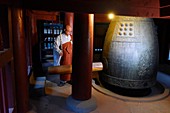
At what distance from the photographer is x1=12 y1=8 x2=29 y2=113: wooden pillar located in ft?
8.72

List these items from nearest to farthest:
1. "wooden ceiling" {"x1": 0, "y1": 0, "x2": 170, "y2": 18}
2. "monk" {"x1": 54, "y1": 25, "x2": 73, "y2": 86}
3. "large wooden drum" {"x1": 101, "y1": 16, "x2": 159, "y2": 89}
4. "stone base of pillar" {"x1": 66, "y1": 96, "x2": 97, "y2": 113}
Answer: "wooden ceiling" {"x1": 0, "y1": 0, "x2": 170, "y2": 18}
"stone base of pillar" {"x1": 66, "y1": 96, "x2": 97, "y2": 113}
"large wooden drum" {"x1": 101, "y1": 16, "x2": 159, "y2": 89}
"monk" {"x1": 54, "y1": 25, "x2": 73, "y2": 86}

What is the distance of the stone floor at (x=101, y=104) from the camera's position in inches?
145

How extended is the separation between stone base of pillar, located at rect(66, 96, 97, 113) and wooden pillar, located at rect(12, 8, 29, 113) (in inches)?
39.8

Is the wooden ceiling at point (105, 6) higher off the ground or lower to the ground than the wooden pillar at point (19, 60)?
higher

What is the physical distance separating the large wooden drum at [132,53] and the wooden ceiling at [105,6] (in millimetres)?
1557

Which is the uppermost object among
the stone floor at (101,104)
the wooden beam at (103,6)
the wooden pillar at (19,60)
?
the wooden beam at (103,6)

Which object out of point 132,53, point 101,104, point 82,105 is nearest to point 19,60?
point 82,105

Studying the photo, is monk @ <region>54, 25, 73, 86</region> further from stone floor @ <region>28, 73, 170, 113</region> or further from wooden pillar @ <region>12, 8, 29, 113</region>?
wooden pillar @ <region>12, 8, 29, 113</region>

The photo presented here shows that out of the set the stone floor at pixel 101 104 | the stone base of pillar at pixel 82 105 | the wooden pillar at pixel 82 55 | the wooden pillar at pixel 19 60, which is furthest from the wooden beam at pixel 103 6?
the stone floor at pixel 101 104

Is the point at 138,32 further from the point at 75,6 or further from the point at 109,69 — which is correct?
the point at 75,6

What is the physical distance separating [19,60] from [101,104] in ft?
7.33

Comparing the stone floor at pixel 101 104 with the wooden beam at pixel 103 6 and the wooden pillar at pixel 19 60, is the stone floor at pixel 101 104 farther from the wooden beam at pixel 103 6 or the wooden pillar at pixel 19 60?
the wooden beam at pixel 103 6

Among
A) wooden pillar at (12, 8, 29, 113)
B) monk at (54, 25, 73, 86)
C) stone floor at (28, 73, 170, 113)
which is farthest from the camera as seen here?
monk at (54, 25, 73, 86)

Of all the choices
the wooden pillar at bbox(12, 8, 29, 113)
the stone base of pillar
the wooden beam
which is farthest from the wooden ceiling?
the stone base of pillar
